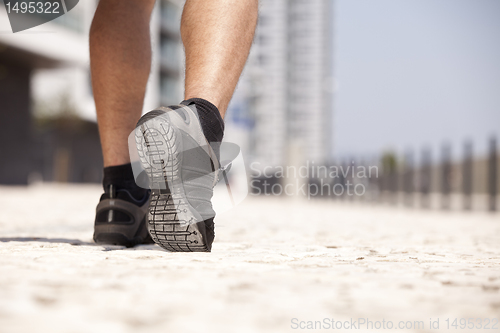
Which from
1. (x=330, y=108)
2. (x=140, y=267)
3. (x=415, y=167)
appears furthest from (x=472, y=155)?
(x=330, y=108)

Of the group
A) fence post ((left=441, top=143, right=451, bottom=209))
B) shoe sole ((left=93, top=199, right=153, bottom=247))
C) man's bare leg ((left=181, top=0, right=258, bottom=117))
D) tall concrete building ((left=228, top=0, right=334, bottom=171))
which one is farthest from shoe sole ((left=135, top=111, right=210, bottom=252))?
tall concrete building ((left=228, top=0, right=334, bottom=171))

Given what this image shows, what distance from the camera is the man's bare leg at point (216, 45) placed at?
140 cm

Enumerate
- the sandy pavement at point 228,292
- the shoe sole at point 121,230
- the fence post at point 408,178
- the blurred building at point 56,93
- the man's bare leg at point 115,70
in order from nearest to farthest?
1. the sandy pavement at point 228,292
2. the shoe sole at point 121,230
3. the man's bare leg at point 115,70
4. the fence post at point 408,178
5. the blurred building at point 56,93

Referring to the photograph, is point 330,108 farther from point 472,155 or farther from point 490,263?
point 490,263

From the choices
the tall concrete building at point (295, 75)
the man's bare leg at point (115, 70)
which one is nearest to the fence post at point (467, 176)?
the man's bare leg at point (115, 70)

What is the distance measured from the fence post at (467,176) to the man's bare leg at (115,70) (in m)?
7.08

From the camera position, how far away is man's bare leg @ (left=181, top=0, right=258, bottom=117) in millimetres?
1399

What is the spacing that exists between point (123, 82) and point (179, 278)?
111 centimetres

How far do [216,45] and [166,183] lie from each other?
45cm

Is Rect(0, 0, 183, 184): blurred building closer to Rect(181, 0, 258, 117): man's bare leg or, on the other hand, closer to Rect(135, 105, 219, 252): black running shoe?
Rect(181, 0, 258, 117): man's bare leg

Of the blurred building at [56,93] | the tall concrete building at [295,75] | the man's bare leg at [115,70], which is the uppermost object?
the tall concrete building at [295,75]

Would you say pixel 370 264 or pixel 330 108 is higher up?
pixel 330 108

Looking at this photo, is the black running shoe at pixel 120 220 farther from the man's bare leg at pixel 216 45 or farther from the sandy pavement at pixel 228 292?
the man's bare leg at pixel 216 45

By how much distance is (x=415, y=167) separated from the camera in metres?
10.0
